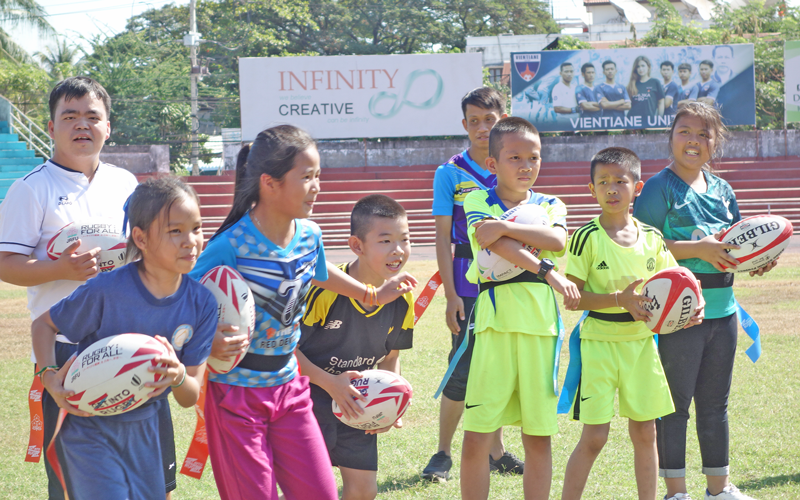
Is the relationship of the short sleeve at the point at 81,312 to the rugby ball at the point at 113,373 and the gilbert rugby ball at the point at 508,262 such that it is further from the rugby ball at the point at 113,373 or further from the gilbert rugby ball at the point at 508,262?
the gilbert rugby ball at the point at 508,262

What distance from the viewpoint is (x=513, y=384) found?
316 cm

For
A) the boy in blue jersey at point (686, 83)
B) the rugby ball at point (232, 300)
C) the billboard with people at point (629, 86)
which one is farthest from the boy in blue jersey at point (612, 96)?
the rugby ball at point (232, 300)

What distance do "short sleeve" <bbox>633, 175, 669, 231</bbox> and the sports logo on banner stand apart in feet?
74.0

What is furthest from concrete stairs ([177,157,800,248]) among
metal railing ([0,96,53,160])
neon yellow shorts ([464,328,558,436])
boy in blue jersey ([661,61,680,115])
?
neon yellow shorts ([464,328,558,436])

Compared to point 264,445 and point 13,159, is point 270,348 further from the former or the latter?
point 13,159

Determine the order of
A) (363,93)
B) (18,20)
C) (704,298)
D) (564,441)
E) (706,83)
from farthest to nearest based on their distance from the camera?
(18,20) < (706,83) < (363,93) < (564,441) < (704,298)

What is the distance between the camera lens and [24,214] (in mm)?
2926

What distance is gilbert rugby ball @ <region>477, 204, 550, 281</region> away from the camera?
315cm

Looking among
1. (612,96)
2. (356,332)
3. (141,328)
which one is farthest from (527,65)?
(141,328)

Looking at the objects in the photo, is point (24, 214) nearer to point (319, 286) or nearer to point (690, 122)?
point (319, 286)

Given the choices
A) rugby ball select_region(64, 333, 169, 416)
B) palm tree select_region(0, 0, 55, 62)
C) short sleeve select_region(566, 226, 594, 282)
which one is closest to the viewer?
rugby ball select_region(64, 333, 169, 416)

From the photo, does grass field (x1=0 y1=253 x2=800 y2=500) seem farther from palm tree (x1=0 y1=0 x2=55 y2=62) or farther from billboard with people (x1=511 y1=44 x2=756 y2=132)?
palm tree (x1=0 y1=0 x2=55 y2=62)

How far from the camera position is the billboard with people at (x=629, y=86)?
2564 centimetres

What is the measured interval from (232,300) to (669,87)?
26156 millimetres
